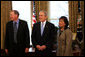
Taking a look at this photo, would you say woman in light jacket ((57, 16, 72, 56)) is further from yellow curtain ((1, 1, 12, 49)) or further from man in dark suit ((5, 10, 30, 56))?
yellow curtain ((1, 1, 12, 49))

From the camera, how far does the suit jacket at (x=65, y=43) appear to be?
9.94 feet

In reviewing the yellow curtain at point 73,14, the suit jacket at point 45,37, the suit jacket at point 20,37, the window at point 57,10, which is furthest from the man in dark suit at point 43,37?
the window at point 57,10

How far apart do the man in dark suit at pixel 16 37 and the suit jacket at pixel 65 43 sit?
25.0 inches

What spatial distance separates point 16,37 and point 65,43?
38.7 inches

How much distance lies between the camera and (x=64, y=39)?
310 cm

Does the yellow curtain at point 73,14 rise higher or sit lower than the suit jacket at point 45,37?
higher

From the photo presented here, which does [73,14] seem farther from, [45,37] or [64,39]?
[64,39]

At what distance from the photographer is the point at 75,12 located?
5652 millimetres

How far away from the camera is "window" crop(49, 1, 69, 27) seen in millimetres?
5859

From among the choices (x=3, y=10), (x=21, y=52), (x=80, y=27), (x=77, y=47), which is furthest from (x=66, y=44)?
(x=3, y=10)

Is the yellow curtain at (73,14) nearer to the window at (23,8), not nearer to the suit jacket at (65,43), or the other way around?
the window at (23,8)

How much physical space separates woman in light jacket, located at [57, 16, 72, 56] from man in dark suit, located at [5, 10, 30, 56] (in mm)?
639

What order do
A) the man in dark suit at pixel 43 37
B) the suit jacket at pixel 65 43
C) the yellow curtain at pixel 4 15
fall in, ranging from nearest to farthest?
the suit jacket at pixel 65 43, the man in dark suit at pixel 43 37, the yellow curtain at pixel 4 15

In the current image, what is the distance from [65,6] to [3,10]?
6.93ft
